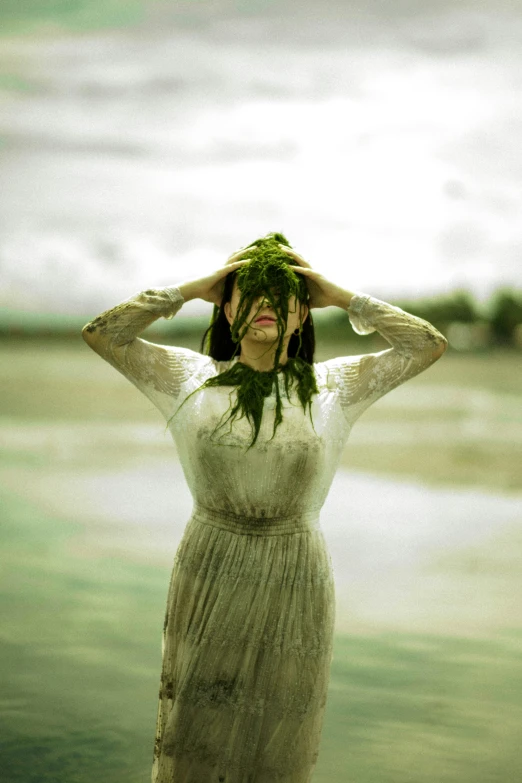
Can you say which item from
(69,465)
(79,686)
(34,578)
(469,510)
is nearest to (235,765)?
(79,686)

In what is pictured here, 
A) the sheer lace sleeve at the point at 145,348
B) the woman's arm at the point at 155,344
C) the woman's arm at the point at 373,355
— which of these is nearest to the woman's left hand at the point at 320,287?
the woman's arm at the point at 373,355

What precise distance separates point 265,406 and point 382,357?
9.6 inches

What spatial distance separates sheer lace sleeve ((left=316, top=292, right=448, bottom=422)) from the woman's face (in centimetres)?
10

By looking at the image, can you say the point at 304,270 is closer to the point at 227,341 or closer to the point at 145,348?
the point at 227,341

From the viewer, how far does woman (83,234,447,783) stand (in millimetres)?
1823

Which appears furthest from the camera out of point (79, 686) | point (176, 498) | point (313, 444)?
point (176, 498)

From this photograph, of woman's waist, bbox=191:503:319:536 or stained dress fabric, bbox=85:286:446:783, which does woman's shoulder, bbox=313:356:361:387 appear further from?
woman's waist, bbox=191:503:319:536

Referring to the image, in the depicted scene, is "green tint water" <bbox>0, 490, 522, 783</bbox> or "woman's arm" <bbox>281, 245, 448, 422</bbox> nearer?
"woman's arm" <bbox>281, 245, 448, 422</bbox>

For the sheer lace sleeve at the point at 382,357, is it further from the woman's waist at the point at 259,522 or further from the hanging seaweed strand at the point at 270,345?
the woman's waist at the point at 259,522

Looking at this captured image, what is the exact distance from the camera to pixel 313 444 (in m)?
1.82

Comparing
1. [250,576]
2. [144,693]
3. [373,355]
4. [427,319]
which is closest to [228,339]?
[373,355]

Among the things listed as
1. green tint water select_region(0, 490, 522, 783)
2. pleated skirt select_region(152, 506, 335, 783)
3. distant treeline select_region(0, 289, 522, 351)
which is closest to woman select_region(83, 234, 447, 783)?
pleated skirt select_region(152, 506, 335, 783)

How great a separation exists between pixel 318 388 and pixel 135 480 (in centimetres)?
303

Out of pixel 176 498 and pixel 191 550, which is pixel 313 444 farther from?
pixel 176 498
